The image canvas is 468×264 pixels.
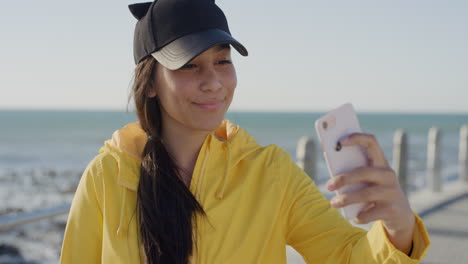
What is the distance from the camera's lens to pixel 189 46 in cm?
188

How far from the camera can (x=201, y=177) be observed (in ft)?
6.76

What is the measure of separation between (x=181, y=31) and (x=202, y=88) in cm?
23

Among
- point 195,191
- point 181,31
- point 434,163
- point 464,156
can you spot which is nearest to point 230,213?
point 195,191

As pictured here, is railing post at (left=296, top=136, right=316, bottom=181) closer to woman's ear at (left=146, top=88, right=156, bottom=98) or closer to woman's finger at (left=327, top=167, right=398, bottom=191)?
woman's ear at (left=146, top=88, right=156, bottom=98)

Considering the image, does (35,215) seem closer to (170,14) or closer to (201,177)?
(201,177)

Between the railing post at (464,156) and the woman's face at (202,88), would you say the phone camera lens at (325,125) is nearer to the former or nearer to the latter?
the woman's face at (202,88)

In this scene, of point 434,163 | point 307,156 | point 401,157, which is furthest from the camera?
point 434,163

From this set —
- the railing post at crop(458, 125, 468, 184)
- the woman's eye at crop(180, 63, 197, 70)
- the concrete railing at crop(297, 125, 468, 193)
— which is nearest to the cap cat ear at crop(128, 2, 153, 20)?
the woman's eye at crop(180, 63, 197, 70)

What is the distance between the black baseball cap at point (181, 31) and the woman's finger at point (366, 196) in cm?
77

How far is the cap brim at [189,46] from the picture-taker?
1863mm

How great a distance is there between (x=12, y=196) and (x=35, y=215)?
12360 millimetres

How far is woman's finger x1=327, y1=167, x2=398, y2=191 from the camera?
4.65ft

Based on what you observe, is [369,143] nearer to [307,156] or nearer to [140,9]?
[140,9]

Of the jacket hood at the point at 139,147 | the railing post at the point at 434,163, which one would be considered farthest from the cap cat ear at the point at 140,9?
the railing post at the point at 434,163
